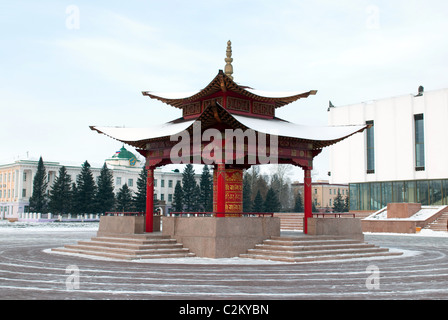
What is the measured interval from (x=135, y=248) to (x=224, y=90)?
670 cm

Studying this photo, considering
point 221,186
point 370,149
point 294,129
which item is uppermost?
point 370,149

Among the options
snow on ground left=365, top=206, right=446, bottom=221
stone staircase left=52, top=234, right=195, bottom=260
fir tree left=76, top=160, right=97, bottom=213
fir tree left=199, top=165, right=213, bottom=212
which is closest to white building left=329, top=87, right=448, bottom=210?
snow on ground left=365, top=206, right=446, bottom=221

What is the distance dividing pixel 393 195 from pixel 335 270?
43.5m

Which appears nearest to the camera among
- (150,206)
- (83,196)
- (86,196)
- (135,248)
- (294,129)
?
(135,248)

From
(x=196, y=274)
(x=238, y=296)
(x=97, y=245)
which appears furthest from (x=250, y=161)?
(x=238, y=296)

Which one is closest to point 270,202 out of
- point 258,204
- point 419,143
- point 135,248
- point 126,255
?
point 258,204

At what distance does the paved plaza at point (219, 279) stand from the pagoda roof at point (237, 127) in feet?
16.4

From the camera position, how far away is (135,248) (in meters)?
18.3

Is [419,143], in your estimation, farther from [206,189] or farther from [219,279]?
[219,279]

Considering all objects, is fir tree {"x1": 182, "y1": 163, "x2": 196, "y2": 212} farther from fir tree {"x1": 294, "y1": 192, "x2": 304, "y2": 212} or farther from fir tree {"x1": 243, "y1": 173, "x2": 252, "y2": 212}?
fir tree {"x1": 294, "y1": 192, "x2": 304, "y2": 212}

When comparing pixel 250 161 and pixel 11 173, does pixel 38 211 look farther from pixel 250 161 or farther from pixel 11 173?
pixel 250 161

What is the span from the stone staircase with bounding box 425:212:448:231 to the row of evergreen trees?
4370 centimetres

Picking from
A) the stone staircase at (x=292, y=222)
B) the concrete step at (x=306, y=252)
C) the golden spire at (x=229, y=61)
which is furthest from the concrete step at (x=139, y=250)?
the stone staircase at (x=292, y=222)

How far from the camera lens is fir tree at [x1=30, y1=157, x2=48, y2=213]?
8025 centimetres
